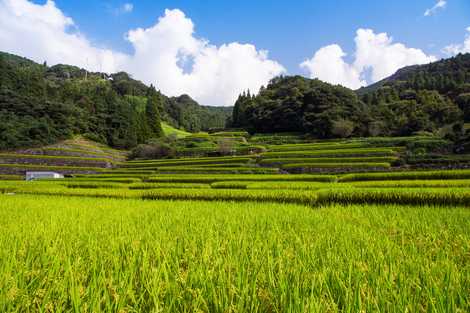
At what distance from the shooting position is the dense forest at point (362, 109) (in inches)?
2114

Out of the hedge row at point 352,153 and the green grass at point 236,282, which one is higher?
the green grass at point 236,282

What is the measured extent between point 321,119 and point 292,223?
190ft

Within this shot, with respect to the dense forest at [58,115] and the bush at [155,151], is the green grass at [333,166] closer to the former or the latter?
the bush at [155,151]

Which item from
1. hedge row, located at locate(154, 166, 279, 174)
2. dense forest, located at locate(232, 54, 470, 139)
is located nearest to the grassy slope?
hedge row, located at locate(154, 166, 279, 174)

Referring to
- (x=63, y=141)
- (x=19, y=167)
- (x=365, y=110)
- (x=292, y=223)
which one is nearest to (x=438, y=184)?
(x=292, y=223)

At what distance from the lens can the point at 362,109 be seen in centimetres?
6631

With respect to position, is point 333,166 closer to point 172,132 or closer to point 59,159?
point 59,159

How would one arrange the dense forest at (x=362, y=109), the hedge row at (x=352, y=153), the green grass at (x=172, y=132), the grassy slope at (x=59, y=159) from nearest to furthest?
the hedge row at (x=352, y=153) < the grassy slope at (x=59, y=159) < the dense forest at (x=362, y=109) < the green grass at (x=172, y=132)

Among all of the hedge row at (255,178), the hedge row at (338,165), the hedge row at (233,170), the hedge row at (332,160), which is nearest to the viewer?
the hedge row at (255,178)

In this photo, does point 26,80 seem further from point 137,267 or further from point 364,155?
point 137,267

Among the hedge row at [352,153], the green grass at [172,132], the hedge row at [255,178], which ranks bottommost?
the hedge row at [255,178]

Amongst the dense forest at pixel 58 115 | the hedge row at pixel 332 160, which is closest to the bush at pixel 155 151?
the dense forest at pixel 58 115

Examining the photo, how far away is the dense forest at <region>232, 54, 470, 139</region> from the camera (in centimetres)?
5369

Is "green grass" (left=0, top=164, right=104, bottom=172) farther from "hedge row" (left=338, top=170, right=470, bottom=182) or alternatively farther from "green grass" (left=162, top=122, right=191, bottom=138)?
"green grass" (left=162, top=122, right=191, bottom=138)
